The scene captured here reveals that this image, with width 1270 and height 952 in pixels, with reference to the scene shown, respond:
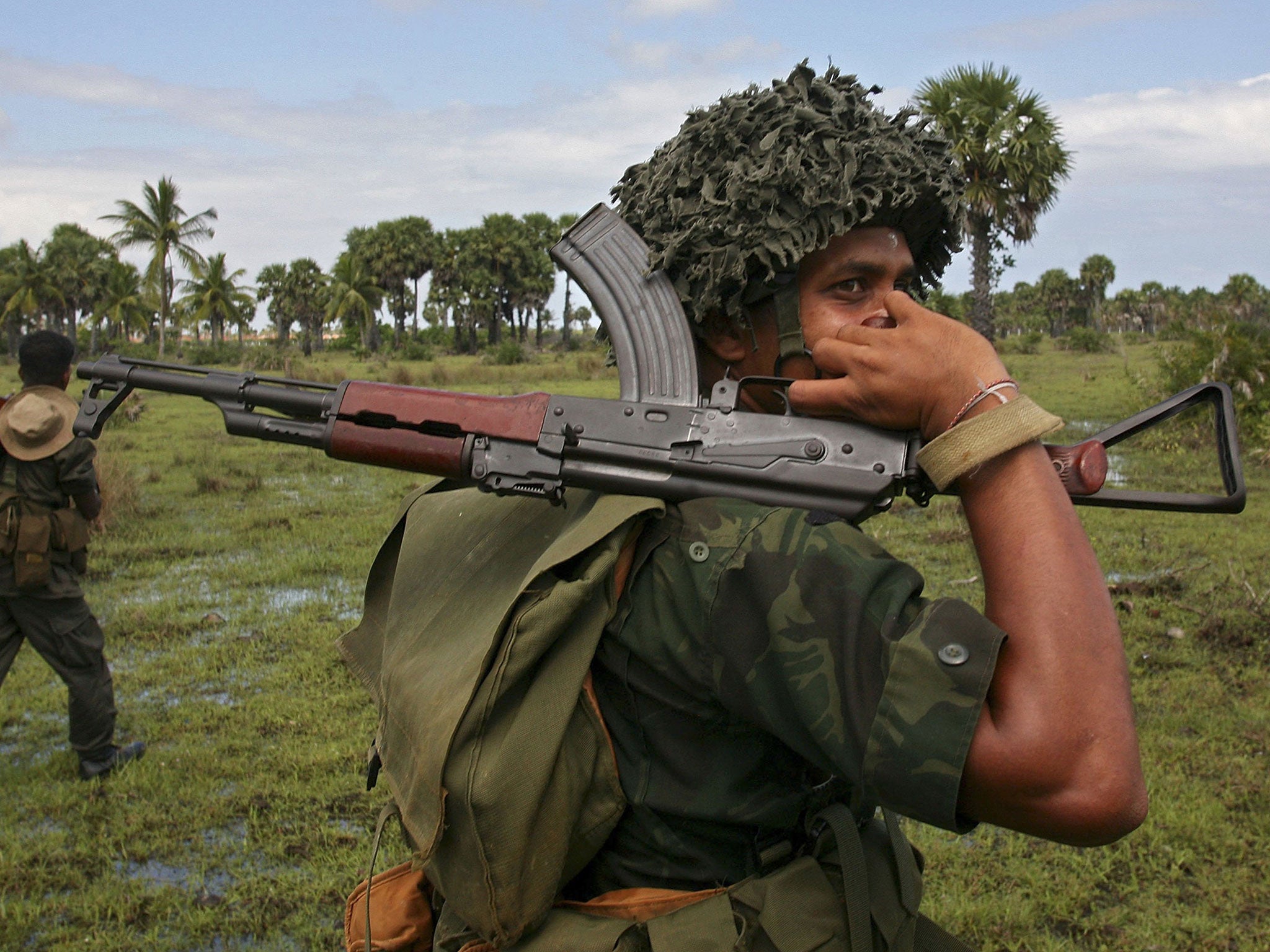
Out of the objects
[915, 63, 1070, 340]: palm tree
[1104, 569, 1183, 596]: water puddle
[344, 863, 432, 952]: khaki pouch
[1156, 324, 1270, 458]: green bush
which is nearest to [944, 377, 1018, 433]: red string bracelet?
[344, 863, 432, 952]: khaki pouch

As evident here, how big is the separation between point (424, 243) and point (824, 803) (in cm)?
6128

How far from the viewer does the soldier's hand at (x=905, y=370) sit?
1501 mm

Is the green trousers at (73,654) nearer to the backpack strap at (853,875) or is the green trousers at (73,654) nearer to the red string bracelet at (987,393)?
the backpack strap at (853,875)

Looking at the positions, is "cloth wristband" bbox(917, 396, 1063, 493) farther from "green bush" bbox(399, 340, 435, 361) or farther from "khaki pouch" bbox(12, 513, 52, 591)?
"green bush" bbox(399, 340, 435, 361)

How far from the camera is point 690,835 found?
5.21ft

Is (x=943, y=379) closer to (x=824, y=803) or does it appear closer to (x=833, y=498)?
(x=833, y=498)

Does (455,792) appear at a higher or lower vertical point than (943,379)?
lower

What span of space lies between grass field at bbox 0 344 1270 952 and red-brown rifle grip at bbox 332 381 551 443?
76 centimetres

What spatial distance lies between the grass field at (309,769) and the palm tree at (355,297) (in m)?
49.6

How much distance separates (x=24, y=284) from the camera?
49.0 meters

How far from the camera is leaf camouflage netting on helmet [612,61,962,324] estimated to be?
1.76 metres

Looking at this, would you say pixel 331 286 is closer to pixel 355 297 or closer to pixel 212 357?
pixel 355 297

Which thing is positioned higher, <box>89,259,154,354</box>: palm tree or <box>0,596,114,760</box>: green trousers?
<box>89,259,154,354</box>: palm tree

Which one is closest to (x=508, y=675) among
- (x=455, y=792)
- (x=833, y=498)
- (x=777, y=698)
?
(x=455, y=792)
